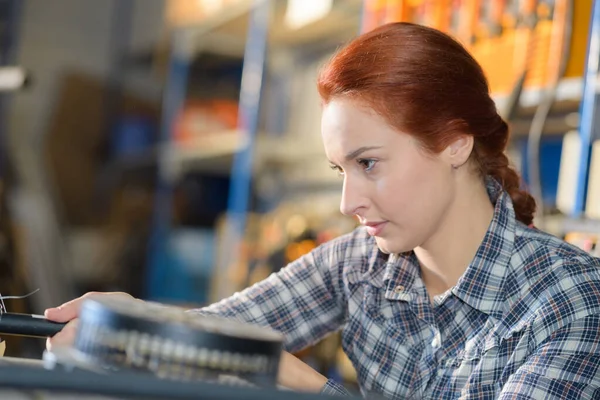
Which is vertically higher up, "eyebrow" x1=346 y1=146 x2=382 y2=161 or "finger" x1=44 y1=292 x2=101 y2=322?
"eyebrow" x1=346 y1=146 x2=382 y2=161

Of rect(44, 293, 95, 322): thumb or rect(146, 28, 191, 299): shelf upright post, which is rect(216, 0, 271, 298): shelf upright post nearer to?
rect(146, 28, 191, 299): shelf upright post

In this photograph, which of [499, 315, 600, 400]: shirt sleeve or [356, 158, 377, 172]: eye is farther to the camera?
[356, 158, 377, 172]: eye

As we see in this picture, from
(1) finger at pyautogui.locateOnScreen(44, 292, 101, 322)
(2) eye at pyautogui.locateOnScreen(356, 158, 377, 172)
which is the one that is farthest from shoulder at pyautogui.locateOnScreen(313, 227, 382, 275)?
(1) finger at pyautogui.locateOnScreen(44, 292, 101, 322)

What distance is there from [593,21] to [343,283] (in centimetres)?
79

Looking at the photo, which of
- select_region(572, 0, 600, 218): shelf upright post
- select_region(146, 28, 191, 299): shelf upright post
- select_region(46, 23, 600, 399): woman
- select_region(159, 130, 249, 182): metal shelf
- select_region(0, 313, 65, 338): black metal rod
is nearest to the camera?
select_region(0, 313, 65, 338): black metal rod

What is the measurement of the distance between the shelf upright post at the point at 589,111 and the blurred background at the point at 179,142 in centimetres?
39

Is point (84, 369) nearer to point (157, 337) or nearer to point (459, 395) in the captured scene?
point (157, 337)

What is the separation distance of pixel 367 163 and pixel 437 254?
8.7 inches

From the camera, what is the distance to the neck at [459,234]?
4.40 feet

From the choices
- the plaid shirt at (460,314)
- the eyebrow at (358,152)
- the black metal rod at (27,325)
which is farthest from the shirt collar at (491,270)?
the black metal rod at (27,325)

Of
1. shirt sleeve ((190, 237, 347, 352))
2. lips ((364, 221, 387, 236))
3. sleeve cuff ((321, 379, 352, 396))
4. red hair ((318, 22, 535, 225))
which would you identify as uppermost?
red hair ((318, 22, 535, 225))

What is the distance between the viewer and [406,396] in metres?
1.33

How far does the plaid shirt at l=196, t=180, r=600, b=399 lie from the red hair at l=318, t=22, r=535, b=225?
0.16 m

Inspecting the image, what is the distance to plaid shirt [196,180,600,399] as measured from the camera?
1.12 m
